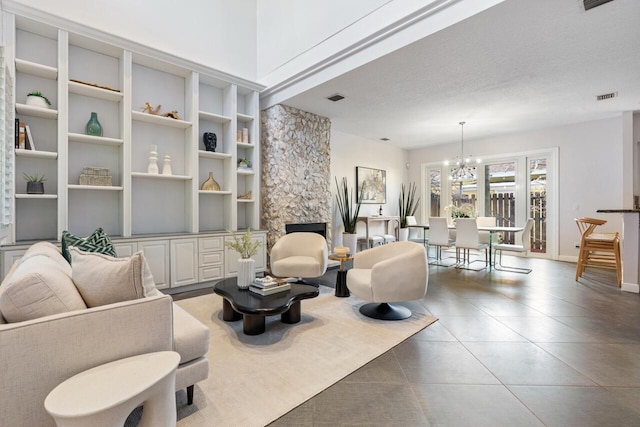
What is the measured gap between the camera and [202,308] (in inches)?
125

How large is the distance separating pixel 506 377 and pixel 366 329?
1079 millimetres

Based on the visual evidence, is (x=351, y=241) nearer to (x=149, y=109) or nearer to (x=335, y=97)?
(x=335, y=97)

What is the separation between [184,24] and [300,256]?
371 centimetres

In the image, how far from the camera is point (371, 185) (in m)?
7.13

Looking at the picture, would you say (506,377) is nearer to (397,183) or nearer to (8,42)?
(8,42)

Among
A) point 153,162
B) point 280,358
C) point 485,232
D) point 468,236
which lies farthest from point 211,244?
point 485,232

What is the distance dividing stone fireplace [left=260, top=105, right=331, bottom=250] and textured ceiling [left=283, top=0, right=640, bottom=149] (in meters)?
0.33

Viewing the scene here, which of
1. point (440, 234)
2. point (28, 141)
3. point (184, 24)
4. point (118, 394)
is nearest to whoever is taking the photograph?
point (118, 394)

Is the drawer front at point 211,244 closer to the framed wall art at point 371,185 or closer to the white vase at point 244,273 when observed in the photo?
the white vase at point 244,273

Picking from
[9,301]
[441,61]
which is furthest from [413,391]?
[441,61]

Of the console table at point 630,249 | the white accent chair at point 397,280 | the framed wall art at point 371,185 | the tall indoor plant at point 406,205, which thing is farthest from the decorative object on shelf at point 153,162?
the console table at point 630,249

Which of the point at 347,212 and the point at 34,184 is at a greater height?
the point at 34,184

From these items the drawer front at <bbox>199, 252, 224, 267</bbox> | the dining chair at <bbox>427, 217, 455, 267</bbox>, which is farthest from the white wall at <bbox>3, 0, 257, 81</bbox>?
the dining chair at <bbox>427, 217, 455, 267</bbox>

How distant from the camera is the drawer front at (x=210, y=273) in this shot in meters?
3.96
